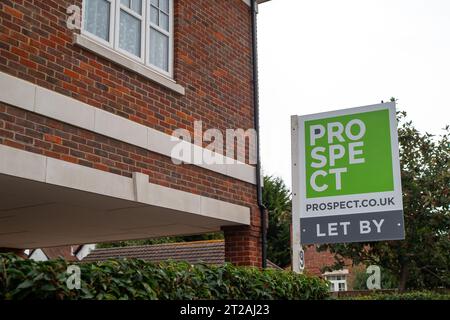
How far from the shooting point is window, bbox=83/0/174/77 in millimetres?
8266

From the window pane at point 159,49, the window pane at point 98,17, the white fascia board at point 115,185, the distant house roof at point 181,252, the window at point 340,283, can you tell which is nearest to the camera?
the white fascia board at point 115,185

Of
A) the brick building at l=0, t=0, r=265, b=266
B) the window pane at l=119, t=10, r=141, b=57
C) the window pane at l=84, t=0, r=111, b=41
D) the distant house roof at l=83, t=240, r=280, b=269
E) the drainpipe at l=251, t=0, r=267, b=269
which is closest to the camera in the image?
the brick building at l=0, t=0, r=265, b=266

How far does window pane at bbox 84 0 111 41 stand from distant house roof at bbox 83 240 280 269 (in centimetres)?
1053

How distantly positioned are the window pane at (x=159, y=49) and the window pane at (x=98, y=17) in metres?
0.92

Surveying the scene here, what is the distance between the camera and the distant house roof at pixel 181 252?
63.9 ft

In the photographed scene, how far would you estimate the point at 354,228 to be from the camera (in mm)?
8195

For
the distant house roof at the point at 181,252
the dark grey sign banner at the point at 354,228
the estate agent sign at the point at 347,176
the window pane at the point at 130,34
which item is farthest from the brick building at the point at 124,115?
the distant house roof at the point at 181,252

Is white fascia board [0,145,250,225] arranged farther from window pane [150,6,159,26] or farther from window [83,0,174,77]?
window pane [150,6,159,26]

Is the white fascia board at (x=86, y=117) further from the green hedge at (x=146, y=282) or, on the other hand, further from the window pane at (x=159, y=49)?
the green hedge at (x=146, y=282)

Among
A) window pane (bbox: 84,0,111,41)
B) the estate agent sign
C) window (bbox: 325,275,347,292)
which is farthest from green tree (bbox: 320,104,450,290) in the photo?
window (bbox: 325,275,347,292)

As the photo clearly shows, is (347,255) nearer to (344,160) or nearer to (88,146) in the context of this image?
(344,160)

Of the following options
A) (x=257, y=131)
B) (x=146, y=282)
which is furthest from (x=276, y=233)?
(x=146, y=282)
